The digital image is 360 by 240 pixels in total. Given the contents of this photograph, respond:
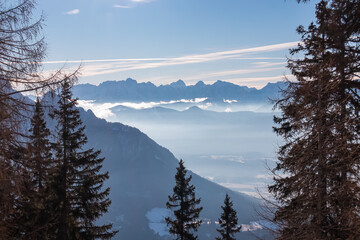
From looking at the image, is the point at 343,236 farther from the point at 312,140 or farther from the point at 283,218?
the point at 312,140

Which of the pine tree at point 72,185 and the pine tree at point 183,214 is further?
the pine tree at point 183,214

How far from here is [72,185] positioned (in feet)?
48.5

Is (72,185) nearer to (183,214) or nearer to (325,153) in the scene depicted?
(183,214)

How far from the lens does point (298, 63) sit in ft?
33.8

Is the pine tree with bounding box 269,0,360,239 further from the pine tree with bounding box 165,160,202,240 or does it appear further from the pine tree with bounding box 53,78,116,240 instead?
the pine tree with bounding box 165,160,202,240

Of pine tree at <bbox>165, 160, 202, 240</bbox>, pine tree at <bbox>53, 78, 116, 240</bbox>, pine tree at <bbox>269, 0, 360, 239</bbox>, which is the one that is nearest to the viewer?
pine tree at <bbox>269, 0, 360, 239</bbox>

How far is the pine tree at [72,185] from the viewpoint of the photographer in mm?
13859

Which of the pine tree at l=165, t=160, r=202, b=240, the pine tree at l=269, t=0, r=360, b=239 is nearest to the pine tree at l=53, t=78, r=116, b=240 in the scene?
the pine tree at l=165, t=160, r=202, b=240

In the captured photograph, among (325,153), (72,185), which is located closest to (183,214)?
(72,185)

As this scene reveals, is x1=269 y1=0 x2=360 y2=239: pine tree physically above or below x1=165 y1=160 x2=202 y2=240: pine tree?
above

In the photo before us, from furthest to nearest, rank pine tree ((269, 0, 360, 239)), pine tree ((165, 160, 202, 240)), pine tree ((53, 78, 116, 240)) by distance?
pine tree ((165, 160, 202, 240)) < pine tree ((53, 78, 116, 240)) < pine tree ((269, 0, 360, 239))

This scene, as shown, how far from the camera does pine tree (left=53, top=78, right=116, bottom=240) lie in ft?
45.5

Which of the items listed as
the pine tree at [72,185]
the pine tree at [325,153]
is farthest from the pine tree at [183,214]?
the pine tree at [325,153]

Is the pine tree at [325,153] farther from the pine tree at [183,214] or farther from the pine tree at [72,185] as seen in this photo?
the pine tree at [183,214]
